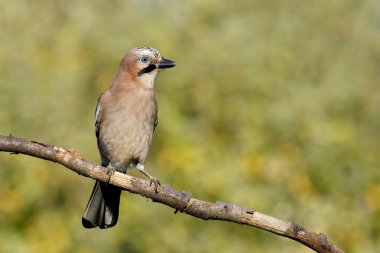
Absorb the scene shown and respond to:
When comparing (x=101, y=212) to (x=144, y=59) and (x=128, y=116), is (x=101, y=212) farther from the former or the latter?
(x=144, y=59)

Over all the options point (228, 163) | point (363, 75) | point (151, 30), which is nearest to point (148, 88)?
point (228, 163)

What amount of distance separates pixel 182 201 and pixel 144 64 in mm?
2017

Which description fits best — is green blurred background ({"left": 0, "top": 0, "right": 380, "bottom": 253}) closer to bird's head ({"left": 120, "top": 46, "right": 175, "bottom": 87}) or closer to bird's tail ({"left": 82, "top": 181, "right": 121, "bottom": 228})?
bird's tail ({"left": 82, "top": 181, "right": 121, "bottom": 228})

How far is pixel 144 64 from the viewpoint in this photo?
684 centimetres

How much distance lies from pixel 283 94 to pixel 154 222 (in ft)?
9.32

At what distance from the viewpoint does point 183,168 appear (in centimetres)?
804

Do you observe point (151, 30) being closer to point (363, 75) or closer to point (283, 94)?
point (283, 94)

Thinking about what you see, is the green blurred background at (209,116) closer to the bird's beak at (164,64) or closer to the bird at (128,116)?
the bird at (128,116)

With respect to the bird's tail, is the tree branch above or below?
below

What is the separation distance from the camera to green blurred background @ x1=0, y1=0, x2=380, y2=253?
7.58 m

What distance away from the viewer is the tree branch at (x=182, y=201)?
16.0ft

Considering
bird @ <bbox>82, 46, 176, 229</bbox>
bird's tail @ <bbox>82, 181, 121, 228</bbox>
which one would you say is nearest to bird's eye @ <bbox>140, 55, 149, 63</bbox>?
bird @ <bbox>82, 46, 176, 229</bbox>

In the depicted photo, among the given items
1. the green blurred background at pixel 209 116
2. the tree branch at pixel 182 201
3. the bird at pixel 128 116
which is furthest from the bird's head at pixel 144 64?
the tree branch at pixel 182 201

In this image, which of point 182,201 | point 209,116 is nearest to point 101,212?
point 182,201
